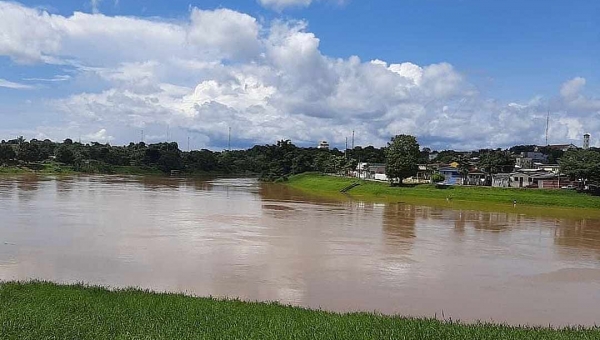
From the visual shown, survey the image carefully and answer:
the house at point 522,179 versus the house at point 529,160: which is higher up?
the house at point 529,160

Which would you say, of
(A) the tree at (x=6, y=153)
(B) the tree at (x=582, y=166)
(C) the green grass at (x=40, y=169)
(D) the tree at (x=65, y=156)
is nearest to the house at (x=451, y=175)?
(B) the tree at (x=582, y=166)

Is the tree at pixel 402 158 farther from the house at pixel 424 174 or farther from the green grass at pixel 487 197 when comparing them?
the house at pixel 424 174

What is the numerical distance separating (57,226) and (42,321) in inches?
745

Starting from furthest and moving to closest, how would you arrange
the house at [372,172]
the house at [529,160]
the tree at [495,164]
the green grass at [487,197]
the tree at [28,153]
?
the tree at [28,153], the house at [529,160], the house at [372,172], the tree at [495,164], the green grass at [487,197]

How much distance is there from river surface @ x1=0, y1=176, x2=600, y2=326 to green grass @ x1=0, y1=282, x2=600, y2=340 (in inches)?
116

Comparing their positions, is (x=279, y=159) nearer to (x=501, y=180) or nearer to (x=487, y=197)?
(x=501, y=180)

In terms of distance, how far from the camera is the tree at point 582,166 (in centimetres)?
5100

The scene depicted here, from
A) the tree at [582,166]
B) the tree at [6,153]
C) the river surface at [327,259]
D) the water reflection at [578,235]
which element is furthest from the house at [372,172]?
the tree at [6,153]

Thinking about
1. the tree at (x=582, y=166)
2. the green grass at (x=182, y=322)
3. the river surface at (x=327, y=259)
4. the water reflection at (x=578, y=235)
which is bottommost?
the water reflection at (x=578, y=235)

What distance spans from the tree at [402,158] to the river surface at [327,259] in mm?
26342

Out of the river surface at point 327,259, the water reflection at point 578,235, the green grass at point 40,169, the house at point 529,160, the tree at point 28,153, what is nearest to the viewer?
the river surface at point 327,259

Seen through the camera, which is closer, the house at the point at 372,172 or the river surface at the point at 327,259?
the river surface at the point at 327,259

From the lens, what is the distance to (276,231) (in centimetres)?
2616

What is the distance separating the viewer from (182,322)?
315 inches
